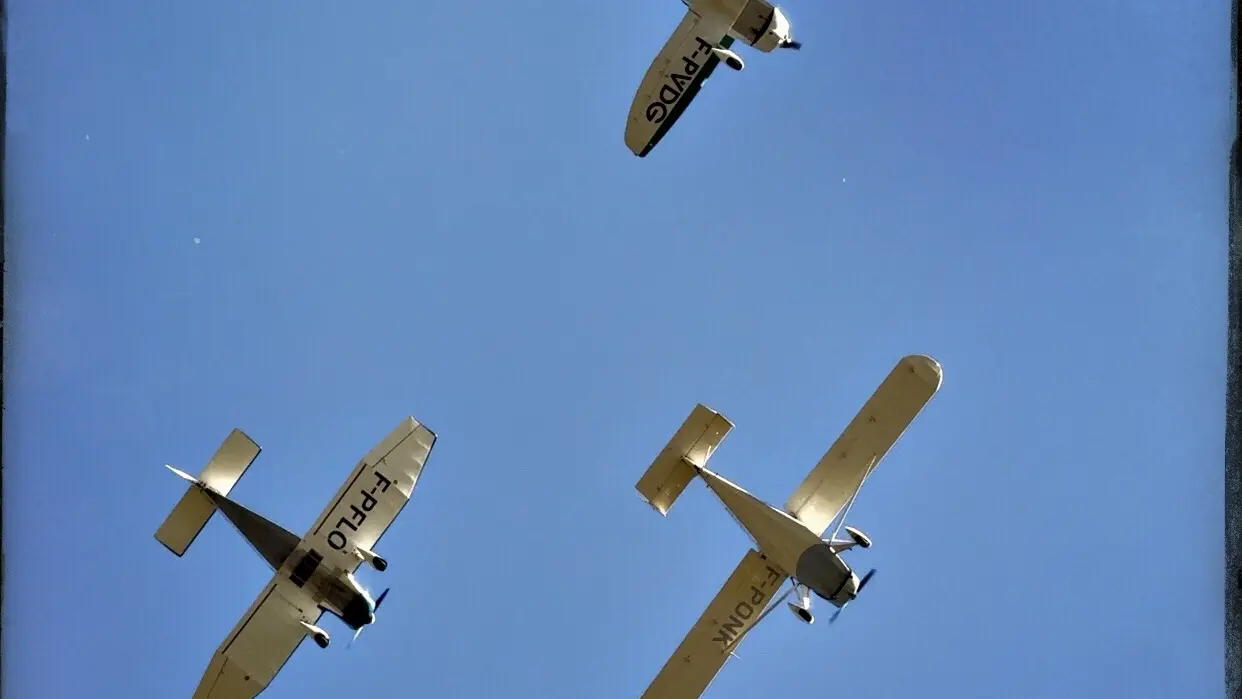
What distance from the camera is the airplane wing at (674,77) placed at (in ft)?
76.2

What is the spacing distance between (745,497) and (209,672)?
11087mm

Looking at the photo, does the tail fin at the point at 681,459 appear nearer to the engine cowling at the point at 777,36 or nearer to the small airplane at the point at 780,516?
the small airplane at the point at 780,516

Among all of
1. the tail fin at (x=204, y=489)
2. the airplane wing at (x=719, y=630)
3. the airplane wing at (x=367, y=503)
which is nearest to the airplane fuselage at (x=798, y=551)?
the airplane wing at (x=719, y=630)

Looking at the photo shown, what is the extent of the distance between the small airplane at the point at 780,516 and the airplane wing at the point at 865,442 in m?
0.02

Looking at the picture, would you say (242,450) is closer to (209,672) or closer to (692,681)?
(209,672)

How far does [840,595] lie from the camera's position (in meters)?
21.6

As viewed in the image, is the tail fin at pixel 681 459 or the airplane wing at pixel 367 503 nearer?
the airplane wing at pixel 367 503

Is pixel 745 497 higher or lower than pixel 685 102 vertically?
lower

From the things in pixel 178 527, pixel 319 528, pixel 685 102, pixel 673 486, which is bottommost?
pixel 178 527

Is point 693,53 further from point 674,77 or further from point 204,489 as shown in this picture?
point 204,489

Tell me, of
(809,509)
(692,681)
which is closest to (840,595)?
(809,509)

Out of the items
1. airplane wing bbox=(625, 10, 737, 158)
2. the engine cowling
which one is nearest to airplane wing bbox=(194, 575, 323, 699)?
airplane wing bbox=(625, 10, 737, 158)

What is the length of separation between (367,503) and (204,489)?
3.31m

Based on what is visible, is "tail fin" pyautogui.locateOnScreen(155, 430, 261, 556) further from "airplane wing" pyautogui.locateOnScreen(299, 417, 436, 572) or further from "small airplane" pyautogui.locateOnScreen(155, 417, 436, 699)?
"airplane wing" pyautogui.locateOnScreen(299, 417, 436, 572)
